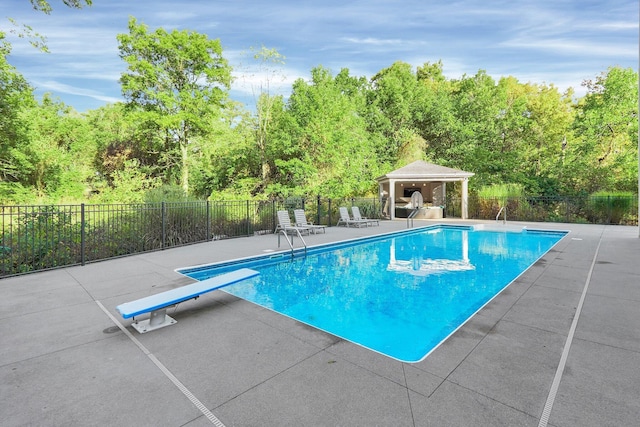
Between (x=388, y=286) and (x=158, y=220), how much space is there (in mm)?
6861

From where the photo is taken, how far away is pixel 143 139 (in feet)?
78.6

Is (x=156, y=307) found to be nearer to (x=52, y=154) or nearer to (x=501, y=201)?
(x=501, y=201)

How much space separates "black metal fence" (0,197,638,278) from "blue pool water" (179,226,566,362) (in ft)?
9.52

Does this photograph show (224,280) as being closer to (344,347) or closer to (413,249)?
(344,347)

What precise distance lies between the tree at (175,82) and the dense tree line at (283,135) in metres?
0.07

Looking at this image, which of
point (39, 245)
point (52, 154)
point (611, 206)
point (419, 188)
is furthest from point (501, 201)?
point (52, 154)

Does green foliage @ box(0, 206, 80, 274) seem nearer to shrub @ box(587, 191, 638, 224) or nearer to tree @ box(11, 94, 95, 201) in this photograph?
tree @ box(11, 94, 95, 201)

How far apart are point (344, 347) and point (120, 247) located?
23.9 ft

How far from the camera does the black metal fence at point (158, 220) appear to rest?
263 inches

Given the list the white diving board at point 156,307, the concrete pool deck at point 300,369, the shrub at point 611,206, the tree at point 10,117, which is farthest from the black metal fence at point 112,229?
the shrub at point 611,206

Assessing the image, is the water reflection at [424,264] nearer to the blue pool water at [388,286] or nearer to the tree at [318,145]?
the blue pool water at [388,286]

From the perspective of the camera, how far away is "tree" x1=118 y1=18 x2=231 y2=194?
858 inches

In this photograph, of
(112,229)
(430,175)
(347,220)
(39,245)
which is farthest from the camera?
(430,175)

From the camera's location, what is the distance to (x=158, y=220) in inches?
364
